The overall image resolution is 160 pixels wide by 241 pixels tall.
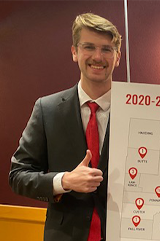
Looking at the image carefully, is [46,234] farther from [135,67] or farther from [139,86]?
[135,67]

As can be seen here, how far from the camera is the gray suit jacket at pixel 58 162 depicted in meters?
1.12

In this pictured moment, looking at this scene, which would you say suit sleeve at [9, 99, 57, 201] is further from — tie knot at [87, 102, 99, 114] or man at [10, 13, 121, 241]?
tie knot at [87, 102, 99, 114]

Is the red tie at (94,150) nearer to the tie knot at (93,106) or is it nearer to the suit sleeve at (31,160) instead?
the tie knot at (93,106)

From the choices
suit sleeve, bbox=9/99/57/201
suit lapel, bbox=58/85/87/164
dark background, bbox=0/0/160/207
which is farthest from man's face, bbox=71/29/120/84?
dark background, bbox=0/0/160/207

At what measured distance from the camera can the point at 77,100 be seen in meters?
1.21

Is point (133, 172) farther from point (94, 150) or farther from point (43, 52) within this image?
point (43, 52)

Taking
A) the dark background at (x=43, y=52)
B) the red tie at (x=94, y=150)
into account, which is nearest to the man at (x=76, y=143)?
the red tie at (x=94, y=150)

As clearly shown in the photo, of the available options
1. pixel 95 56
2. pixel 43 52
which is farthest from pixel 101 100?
pixel 43 52

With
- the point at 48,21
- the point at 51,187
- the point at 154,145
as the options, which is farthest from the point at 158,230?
the point at 48,21

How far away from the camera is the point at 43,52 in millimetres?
2076

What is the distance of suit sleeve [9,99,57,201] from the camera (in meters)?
1.13

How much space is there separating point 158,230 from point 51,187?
0.40m

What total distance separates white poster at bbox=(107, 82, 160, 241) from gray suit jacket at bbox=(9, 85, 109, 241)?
119mm

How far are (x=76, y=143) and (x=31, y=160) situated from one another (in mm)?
207
